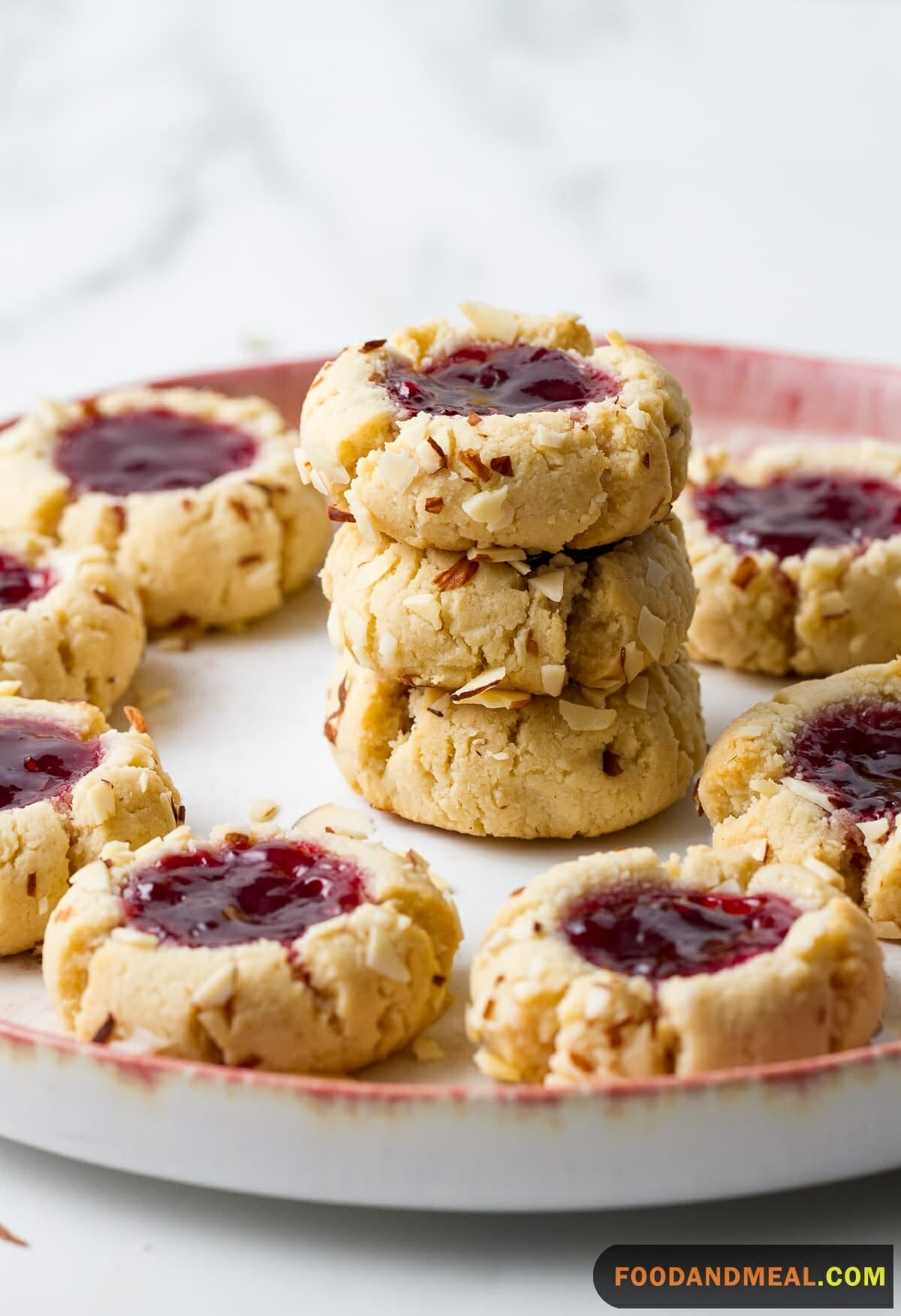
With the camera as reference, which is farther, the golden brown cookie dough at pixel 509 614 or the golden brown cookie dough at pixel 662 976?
the golden brown cookie dough at pixel 509 614

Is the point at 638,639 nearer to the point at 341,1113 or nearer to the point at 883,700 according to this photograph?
the point at 883,700

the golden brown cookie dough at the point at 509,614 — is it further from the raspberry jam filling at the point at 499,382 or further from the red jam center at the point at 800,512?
the red jam center at the point at 800,512

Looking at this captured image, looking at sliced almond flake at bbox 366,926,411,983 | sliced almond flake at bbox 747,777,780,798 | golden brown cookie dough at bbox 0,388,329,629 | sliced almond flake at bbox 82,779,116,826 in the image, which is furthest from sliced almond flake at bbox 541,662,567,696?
golden brown cookie dough at bbox 0,388,329,629

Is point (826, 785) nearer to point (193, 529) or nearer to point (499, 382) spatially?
point (499, 382)

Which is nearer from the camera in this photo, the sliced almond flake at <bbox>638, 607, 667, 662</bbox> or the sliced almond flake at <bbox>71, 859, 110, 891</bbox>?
the sliced almond flake at <bbox>71, 859, 110, 891</bbox>

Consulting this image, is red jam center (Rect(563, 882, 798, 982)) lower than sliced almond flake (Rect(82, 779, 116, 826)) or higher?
higher

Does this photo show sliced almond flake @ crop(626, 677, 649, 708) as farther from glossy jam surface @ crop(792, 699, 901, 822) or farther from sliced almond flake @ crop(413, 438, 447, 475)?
sliced almond flake @ crop(413, 438, 447, 475)

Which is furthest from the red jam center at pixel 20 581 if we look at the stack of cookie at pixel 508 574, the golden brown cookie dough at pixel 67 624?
the stack of cookie at pixel 508 574
